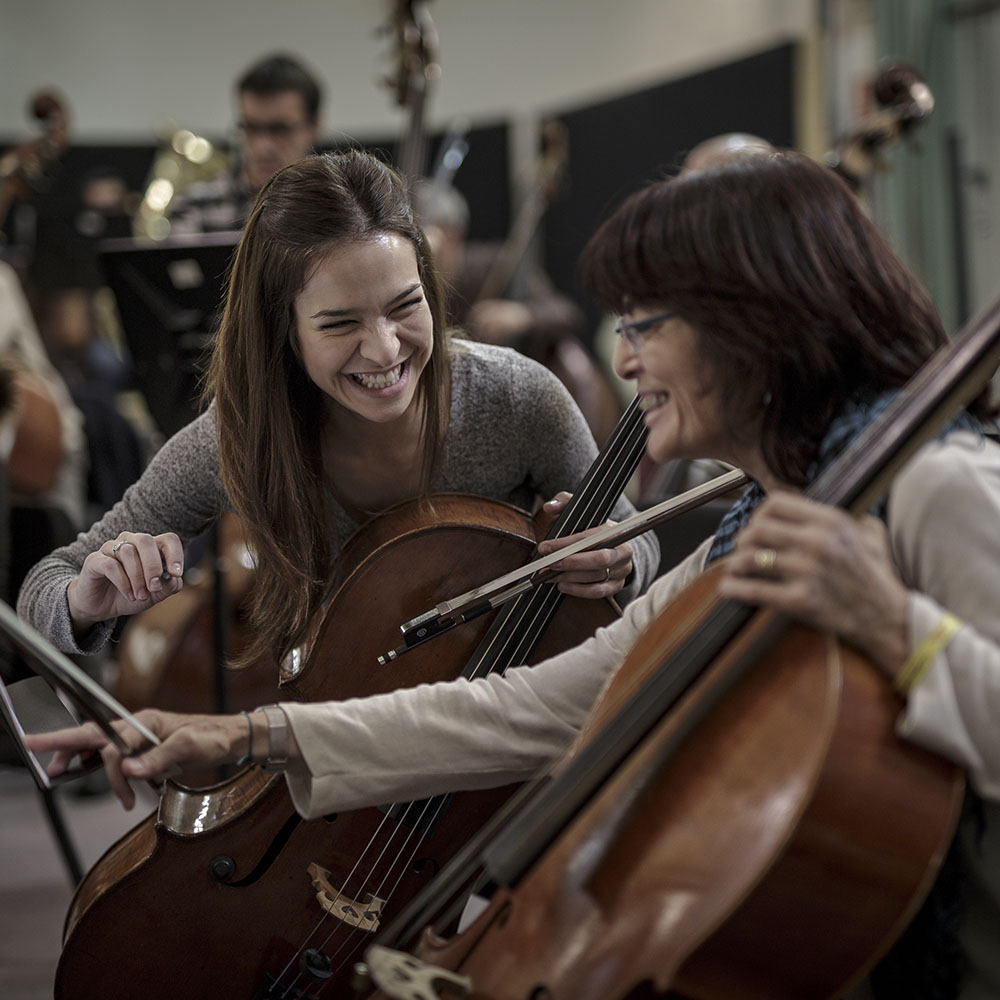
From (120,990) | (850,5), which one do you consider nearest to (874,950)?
(120,990)

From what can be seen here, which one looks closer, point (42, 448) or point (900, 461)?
point (900, 461)

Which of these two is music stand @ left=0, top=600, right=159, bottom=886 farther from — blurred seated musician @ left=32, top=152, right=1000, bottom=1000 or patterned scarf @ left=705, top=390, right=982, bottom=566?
patterned scarf @ left=705, top=390, right=982, bottom=566

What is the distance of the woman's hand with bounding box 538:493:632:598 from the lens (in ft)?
4.61

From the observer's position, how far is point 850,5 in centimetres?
429

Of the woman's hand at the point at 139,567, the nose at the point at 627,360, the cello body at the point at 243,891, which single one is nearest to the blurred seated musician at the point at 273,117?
the woman's hand at the point at 139,567

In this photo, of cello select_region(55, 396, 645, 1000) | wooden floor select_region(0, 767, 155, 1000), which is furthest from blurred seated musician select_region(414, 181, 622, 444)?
cello select_region(55, 396, 645, 1000)

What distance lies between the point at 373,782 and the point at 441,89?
17.7ft

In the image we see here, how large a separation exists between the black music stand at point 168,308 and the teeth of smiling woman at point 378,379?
1.69ft

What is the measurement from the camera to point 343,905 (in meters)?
1.32

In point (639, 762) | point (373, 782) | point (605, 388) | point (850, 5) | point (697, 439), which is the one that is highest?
point (850, 5)

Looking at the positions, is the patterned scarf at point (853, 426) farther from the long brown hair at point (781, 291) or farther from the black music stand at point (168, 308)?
the black music stand at point (168, 308)

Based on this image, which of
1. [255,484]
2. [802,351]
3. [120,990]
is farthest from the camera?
[255,484]

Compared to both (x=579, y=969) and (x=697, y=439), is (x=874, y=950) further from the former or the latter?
(x=697, y=439)

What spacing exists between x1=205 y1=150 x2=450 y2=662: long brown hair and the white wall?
4423 mm
